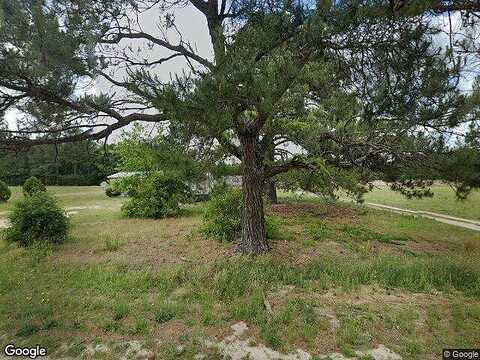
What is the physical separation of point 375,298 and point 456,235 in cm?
677

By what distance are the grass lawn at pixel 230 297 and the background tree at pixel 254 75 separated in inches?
52.7

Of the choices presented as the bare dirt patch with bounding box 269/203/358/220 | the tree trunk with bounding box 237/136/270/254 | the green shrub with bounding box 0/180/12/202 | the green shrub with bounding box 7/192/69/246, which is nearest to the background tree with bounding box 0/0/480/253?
the tree trunk with bounding box 237/136/270/254

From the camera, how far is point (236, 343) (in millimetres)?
2893

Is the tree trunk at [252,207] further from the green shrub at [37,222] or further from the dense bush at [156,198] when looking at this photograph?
the dense bush at [156,198]

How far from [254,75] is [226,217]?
4.39m

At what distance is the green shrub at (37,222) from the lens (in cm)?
645

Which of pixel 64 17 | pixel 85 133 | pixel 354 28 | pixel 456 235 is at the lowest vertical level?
pixel 456 235

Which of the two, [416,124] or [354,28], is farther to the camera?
[416,124]

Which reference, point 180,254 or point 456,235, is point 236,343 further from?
point 456,235

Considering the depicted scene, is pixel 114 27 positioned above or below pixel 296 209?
above

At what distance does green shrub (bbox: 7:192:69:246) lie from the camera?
6.45m

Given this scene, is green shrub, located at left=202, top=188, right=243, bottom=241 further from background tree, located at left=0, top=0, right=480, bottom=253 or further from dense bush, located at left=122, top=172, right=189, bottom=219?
dense bush, located at left=122, top=172, right=189, bottom=219

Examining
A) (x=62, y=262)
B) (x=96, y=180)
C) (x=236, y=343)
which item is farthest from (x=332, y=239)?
(x=96, y=180)

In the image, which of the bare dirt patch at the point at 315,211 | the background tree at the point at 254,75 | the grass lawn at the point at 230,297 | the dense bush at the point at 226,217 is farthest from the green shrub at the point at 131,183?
the background tree at the point at 254,75
